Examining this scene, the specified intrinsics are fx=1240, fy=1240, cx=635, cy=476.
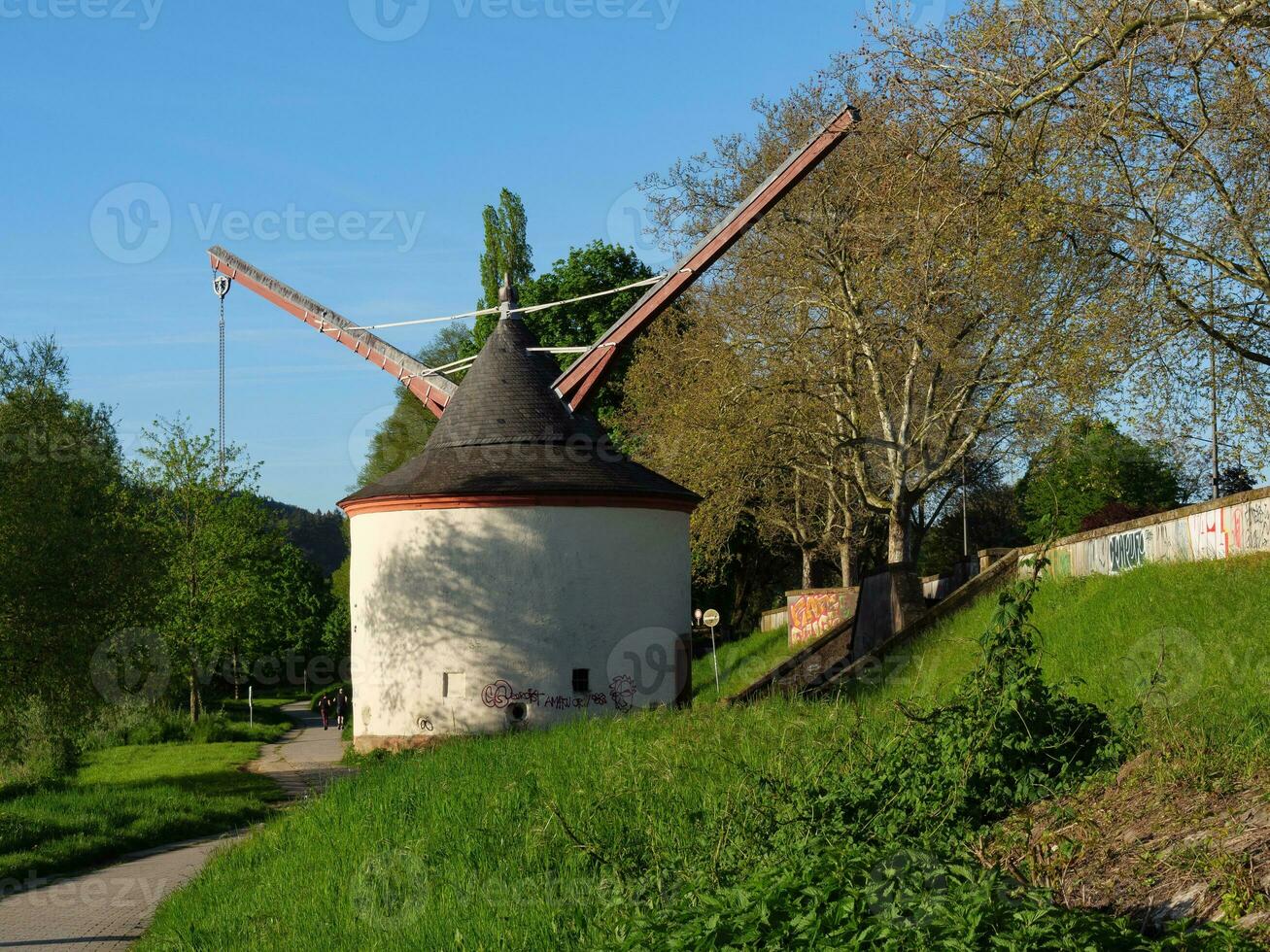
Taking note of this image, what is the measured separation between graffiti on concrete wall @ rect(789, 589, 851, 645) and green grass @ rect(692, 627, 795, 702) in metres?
0.63

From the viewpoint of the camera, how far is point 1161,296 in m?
16.5

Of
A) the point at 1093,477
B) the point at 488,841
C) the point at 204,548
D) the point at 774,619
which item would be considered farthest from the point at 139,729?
the point at 488,841

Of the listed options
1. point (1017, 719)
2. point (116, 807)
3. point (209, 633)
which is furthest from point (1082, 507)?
point (1017, 719)

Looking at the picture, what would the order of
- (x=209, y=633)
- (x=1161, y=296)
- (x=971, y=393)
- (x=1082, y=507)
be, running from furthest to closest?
(x=1082, y=507), (x=209, y=633), (x=971, y=393), (x=1161, y=296)

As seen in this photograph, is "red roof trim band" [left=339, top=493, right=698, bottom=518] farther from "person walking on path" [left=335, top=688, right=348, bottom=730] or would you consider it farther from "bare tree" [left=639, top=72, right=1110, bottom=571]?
"person walking on path" [left=335, top=688, right=348, bottom=730]

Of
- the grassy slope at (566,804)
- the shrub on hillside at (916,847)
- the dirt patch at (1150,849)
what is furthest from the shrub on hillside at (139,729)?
the dirt patch at (1150,849)

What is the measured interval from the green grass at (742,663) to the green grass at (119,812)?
40.5 ft

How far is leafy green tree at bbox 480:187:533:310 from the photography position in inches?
2307

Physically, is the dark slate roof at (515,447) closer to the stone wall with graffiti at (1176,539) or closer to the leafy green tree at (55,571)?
the leafy green tree at (55,571)

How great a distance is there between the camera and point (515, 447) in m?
24.3

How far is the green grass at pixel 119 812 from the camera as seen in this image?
50.9 feet

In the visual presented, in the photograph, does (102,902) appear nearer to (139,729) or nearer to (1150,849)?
(1150,849)

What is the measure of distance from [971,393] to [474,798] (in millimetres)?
19964

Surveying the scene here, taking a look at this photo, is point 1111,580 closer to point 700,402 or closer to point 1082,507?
point 700,402
